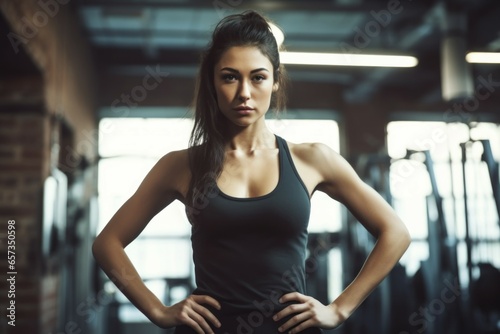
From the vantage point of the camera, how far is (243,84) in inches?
51.5

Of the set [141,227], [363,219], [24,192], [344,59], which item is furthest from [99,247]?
[344,59]

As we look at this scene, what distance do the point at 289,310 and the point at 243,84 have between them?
0.51m

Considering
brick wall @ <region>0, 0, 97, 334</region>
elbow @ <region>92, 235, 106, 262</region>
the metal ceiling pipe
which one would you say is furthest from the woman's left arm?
the metal ceiling pipe

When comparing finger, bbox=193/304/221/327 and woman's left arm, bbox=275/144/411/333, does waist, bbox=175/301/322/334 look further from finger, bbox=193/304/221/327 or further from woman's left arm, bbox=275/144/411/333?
woman's left arm, bbox=275/144/411/333

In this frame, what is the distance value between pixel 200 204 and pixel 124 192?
7.05m

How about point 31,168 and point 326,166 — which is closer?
point 326,166

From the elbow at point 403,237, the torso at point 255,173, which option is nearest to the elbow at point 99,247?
the torso at point 255,173

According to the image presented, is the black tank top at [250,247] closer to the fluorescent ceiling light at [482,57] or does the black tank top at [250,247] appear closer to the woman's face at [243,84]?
the woman's face at [243,84]

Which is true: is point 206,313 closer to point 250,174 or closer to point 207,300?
point 207,300

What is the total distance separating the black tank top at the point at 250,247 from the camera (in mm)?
1265

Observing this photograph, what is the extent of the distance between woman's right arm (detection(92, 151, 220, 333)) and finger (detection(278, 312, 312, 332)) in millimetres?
259

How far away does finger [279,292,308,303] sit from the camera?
1278mm

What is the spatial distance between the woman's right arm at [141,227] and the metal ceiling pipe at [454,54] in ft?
15.4

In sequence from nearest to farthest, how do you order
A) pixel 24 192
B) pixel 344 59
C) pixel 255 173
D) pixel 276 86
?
pixel 255 173 < pixel 276 86 < pixel 24 192 < pixel 344 59
